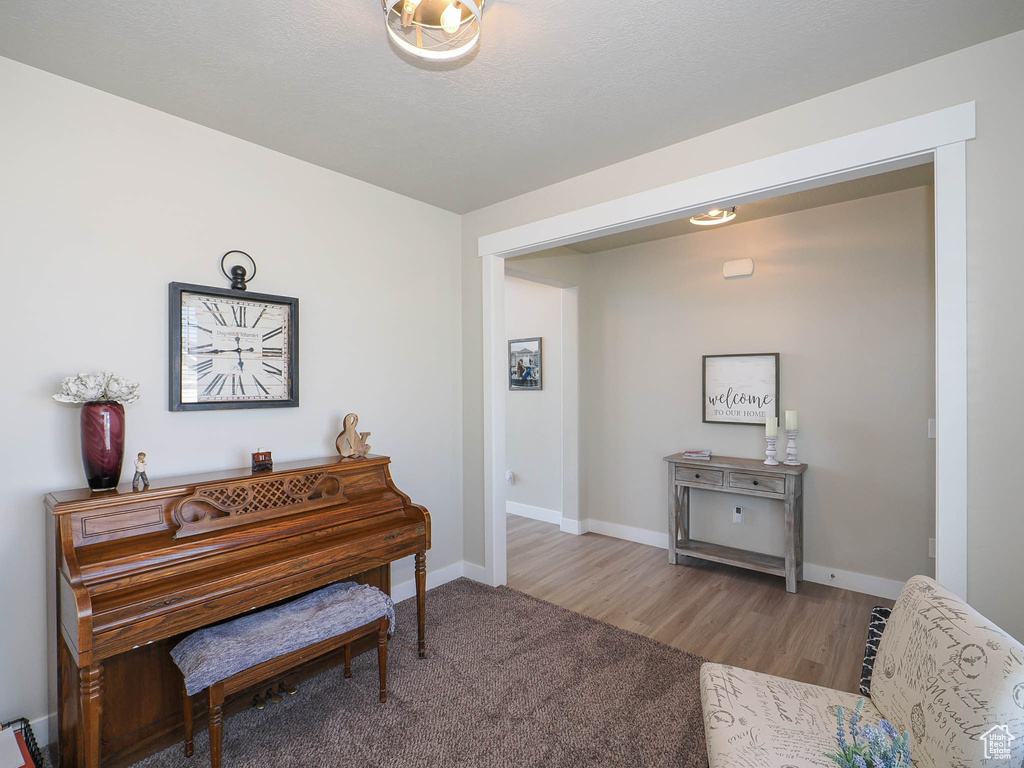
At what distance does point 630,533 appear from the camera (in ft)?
15.1

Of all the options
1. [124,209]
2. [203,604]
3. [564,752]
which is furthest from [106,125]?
[564,752]

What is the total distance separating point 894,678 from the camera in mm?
1433

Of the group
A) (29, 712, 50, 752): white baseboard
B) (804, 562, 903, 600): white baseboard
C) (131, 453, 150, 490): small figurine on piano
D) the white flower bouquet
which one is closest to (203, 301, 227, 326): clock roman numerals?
the white flower bouquet

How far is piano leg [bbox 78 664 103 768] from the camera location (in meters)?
1.61

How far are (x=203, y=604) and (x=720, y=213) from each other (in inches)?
142

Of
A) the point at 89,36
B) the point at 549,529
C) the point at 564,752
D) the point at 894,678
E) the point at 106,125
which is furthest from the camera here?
the point at 549,529

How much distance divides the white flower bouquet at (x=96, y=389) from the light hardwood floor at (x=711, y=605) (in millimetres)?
2562

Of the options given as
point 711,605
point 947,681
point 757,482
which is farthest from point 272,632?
point 757,482

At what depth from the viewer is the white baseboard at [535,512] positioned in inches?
206

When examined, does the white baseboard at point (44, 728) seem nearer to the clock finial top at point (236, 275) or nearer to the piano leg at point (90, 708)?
the piano leg at point (90, 708)

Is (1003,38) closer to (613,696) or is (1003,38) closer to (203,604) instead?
(613,696)

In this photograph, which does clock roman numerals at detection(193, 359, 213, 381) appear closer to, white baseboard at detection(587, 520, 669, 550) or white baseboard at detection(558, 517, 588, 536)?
white baseboard at detection(558, 517, 588, 536)

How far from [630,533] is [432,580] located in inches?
76.5

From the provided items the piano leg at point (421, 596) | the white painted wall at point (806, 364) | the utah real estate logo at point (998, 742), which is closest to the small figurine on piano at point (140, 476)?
the piano leg at point (421, 596)
